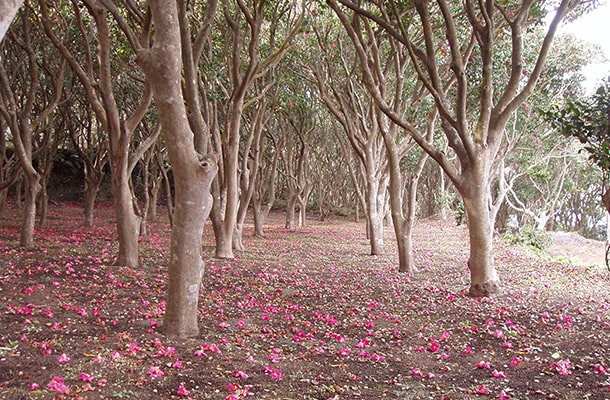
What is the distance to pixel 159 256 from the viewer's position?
11938 millimetres

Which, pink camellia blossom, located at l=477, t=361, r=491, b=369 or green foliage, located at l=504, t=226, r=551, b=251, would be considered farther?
green foliage, located at l=504, t=226, r=551, b=251

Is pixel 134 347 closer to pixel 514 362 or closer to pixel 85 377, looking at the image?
pixel 85 377

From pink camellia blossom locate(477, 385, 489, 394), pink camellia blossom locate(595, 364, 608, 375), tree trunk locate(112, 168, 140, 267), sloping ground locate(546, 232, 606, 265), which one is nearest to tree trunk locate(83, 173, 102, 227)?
tree trunk locate(112, 168, 140, 267)

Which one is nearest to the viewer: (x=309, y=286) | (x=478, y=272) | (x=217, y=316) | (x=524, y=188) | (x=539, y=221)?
(x=217, y=316)

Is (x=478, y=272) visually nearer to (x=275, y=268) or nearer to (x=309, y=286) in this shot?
(x=309, y=286)

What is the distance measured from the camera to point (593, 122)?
259 inches

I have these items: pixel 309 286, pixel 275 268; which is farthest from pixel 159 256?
pixel 309 286

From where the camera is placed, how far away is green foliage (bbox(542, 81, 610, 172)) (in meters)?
6.44

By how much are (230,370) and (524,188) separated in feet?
130

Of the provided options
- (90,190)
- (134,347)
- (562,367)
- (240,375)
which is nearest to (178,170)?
(134,347)

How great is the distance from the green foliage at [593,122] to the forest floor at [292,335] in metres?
2.38

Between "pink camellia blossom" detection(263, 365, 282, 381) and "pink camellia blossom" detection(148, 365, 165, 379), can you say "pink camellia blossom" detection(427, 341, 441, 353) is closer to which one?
"pink camellia blossom" detection(263, 365, 282, 381)

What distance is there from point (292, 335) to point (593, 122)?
483 centimetres

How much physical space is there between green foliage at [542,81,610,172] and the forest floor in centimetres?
238
